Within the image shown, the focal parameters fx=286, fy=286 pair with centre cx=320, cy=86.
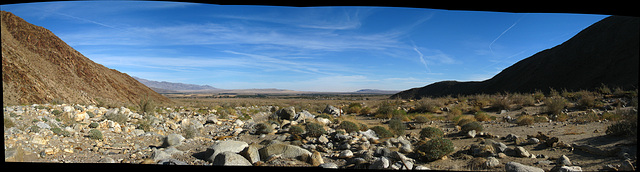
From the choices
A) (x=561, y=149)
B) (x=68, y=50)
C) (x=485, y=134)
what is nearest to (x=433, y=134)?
(x=485, y=134)

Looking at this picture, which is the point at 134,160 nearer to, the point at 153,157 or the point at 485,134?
the point at 153,157

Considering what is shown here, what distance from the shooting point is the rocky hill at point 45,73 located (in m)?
15.3

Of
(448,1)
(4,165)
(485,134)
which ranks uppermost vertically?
(448,1)

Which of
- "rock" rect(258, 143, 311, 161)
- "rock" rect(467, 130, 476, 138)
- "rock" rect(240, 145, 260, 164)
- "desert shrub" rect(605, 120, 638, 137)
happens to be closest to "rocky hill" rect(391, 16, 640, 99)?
"rock" rect(467, 130, 476, 138)

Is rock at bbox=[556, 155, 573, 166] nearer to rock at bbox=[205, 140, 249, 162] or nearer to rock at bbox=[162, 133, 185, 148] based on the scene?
rock at bbox=[205, 140, 249, 162]

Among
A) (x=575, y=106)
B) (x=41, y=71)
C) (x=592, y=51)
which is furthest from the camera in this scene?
(x=592, y=51)

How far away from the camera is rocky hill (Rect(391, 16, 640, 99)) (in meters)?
25.6

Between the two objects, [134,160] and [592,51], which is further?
[592,51]

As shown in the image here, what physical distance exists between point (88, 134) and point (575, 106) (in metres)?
17.2

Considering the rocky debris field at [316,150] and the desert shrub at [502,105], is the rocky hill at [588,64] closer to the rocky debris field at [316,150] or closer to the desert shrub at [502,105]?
the desert shrub at [502,105]

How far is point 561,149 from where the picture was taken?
5.62 meters

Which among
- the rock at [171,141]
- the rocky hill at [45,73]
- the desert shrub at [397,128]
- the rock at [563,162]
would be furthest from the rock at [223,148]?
the rocky hill at [45,73]

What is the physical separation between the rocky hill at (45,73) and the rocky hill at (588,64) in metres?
22.6

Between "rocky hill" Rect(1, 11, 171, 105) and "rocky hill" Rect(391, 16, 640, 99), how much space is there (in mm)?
22618
